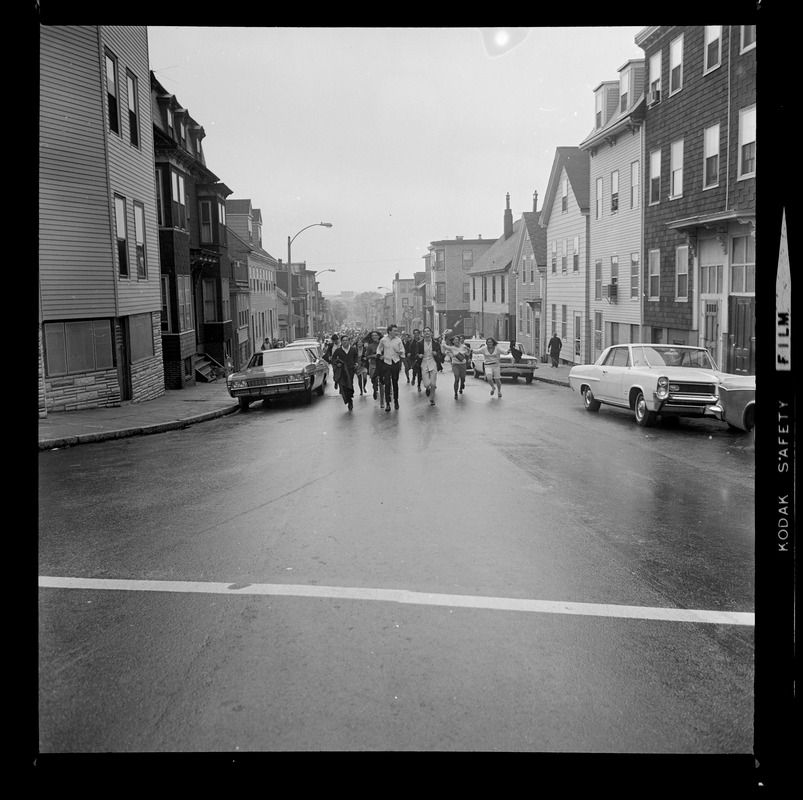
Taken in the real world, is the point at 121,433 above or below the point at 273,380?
below

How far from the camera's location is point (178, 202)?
3112 cm

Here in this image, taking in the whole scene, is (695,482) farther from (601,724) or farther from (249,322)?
(249,322)

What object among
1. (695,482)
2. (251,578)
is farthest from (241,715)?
(695,482)

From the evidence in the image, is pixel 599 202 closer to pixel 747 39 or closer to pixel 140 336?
pixel 747 39

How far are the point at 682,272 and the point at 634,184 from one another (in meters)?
6.11

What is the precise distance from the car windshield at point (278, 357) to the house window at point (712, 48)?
1327cm

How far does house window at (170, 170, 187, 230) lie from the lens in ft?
100

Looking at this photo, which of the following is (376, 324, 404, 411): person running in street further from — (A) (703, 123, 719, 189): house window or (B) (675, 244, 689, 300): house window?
(B) (675, 244, 689, 300): house window

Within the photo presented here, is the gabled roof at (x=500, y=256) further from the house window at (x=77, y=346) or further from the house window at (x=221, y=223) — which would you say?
the house window at (x=77, y=346)

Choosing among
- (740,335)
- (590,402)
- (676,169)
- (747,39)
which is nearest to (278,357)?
(590,402)

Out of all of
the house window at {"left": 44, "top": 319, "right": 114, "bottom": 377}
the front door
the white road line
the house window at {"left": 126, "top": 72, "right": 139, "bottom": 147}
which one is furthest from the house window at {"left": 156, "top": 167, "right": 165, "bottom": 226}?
the white road line
